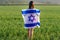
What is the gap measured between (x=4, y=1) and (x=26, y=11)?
3868 inches

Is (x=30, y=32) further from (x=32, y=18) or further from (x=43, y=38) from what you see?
(x=43, y=38)

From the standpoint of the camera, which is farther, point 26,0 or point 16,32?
point 26,0

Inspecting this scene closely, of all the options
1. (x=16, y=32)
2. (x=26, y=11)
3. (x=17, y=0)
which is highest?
(x=26, y=11)

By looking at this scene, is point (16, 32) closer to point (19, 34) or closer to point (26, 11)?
point (19, 34)

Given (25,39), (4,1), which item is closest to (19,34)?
(25,39)

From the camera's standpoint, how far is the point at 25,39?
9.66 m

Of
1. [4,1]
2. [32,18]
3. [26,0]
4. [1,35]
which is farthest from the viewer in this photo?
[26,0]

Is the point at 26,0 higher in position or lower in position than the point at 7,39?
lower

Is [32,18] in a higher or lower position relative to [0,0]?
higher

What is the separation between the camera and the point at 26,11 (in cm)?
843

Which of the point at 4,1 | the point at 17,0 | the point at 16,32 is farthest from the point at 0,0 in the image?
the point at 16,32

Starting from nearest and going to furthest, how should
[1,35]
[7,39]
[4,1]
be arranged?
[7,39] → [1,35] → [4,1]

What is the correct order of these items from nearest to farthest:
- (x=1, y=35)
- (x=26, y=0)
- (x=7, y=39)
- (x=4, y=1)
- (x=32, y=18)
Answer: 1. (x=32, y=18)
2. (x=7, y=39)
3. (x=1, y=35)
4. (x=4, y=1)
5. (x=26, y=0)

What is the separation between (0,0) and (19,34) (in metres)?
96.9
